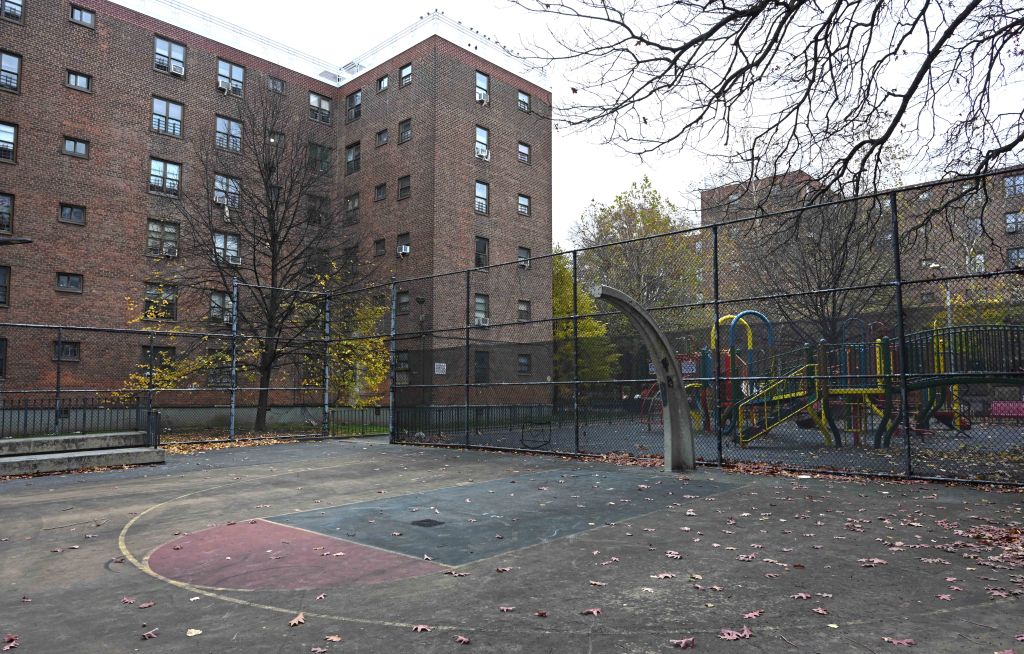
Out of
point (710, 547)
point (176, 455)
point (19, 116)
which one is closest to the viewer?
point (710, 547)

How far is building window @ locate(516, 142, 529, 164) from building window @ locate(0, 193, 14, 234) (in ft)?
77.3

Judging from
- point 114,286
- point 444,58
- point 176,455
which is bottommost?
point 176,455

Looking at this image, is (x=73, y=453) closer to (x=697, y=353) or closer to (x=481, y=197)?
(x=697, y=353)

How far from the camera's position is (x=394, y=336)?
58.8 ft

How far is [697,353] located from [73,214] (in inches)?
1032

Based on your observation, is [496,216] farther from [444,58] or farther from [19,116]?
[19,116]

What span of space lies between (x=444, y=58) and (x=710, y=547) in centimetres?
3164

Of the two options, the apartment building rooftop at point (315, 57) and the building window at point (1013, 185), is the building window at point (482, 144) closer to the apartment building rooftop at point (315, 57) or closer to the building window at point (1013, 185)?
the apartment building rooftop at point (315, 57)

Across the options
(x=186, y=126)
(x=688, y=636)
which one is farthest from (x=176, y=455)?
(x=186, y=126)

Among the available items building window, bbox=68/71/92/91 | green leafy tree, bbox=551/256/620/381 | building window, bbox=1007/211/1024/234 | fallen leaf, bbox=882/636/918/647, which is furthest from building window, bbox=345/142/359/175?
fallen leaf, bbox=882/636/918/647

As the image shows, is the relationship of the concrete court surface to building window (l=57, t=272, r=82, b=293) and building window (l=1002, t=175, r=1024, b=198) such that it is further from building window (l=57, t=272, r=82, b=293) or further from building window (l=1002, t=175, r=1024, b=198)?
building window (l=57, t=272, r=82, b=293)

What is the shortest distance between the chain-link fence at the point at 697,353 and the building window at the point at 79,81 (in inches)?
400

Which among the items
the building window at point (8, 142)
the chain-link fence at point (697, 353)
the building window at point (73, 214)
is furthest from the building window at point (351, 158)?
the building window at point (8, 142)

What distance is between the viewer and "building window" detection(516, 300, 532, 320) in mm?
35625
